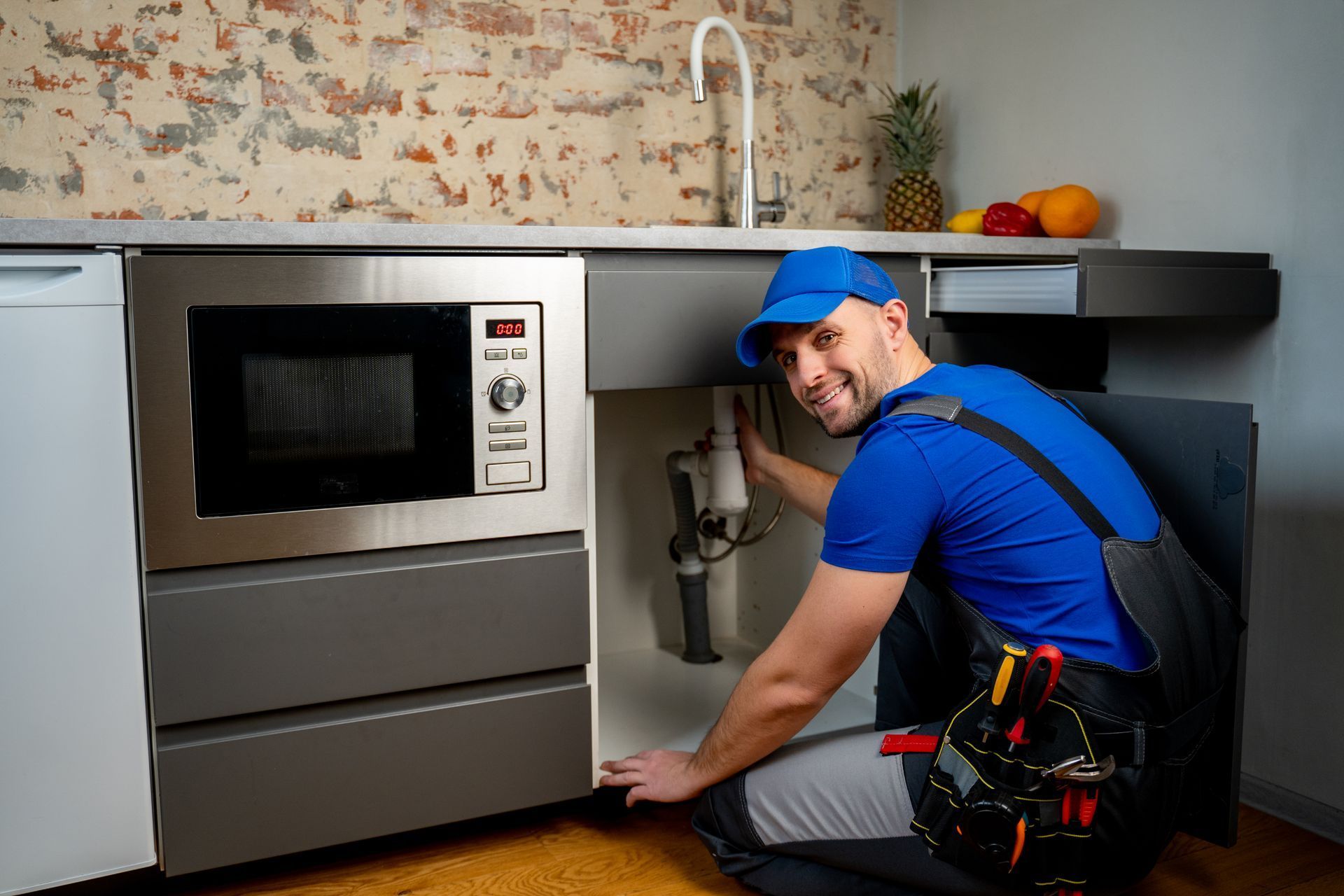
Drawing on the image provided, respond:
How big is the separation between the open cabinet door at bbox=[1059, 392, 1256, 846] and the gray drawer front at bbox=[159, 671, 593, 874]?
0.93 meters

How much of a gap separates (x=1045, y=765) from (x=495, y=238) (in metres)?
1.04

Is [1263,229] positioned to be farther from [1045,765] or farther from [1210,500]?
[1045,765]

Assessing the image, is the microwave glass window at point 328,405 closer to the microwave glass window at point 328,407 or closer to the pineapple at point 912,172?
the microwave glass window at point 328,407

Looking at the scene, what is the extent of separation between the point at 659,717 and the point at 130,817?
0.96 m

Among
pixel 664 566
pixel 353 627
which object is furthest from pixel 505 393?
pixel 664 566

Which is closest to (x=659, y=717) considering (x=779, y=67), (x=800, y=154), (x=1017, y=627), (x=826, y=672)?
(x=826, y=672)

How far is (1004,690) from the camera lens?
4.06ft

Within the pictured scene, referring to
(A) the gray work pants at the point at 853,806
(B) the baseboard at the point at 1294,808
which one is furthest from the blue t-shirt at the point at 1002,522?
(B) the baseboard at the point at 1294,808

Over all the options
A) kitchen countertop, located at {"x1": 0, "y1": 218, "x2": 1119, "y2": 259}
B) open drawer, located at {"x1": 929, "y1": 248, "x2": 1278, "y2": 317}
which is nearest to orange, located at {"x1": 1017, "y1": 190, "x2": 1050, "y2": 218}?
kitchen countertop, located at {"x1": 0, "y1": 218, "x2": 1119, "y2": 259}

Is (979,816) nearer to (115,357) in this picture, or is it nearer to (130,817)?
(130,817)

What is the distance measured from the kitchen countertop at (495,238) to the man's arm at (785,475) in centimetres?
39

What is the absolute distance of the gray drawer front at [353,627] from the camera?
57.5 inches

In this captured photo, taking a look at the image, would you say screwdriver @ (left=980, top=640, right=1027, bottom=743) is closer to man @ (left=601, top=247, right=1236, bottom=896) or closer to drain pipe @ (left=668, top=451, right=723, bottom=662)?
man @ (left=601, top=247, right=1236, bottom=896)

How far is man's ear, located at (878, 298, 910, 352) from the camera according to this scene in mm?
1486
